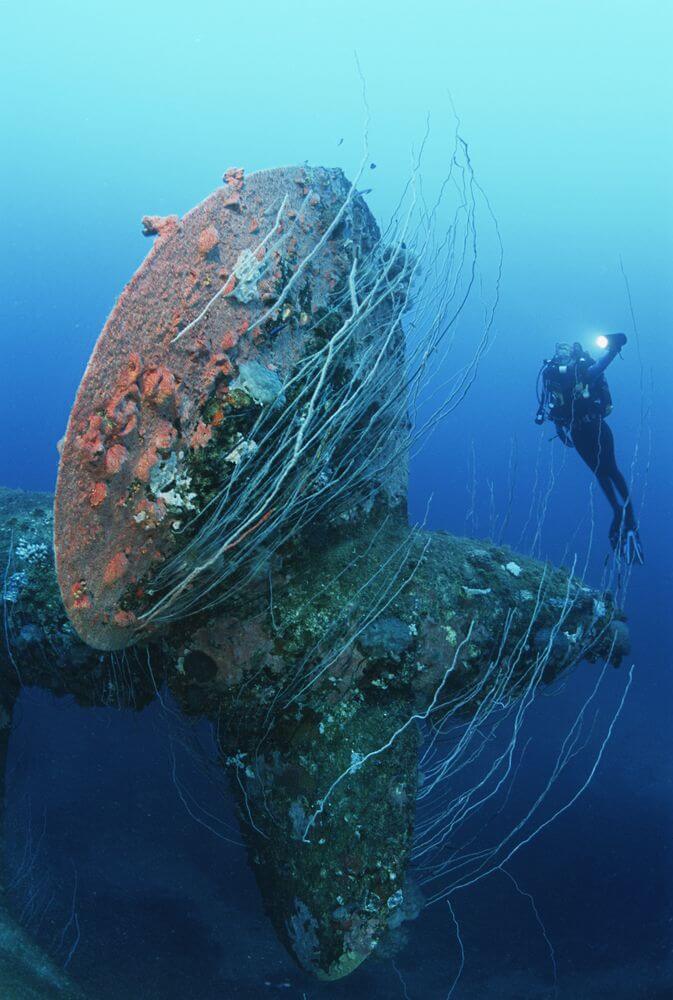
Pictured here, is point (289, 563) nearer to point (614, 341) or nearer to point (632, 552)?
point (632, 552)

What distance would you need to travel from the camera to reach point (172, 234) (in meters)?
2.19

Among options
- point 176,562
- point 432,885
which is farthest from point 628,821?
point 176,562

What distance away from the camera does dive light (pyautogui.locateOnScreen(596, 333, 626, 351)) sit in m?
8.11

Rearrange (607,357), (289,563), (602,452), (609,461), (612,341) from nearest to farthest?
(289,563), (607,357), (612,341), (602,452), (609,461)

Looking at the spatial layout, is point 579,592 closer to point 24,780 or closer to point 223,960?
point 223,960

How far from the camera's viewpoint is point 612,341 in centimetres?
831

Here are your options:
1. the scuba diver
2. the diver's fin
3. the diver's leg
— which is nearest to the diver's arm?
the scuba diver

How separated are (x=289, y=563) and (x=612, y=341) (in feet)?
24.3

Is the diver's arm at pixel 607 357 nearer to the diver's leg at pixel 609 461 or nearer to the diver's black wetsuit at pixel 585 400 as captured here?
the diver's black wetsuit at pixel 585 400

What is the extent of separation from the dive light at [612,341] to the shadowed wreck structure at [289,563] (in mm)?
5799

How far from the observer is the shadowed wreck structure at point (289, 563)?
7.08 feet

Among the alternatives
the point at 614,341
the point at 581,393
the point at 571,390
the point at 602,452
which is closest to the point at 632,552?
the point at 581,393

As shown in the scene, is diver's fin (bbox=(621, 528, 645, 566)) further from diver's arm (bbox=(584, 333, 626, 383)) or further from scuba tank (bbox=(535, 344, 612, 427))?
diver's arm (bbox=(584, 333, 626, 383))

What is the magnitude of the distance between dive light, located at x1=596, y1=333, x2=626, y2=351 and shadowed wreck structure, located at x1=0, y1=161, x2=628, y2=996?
19.0 ft
